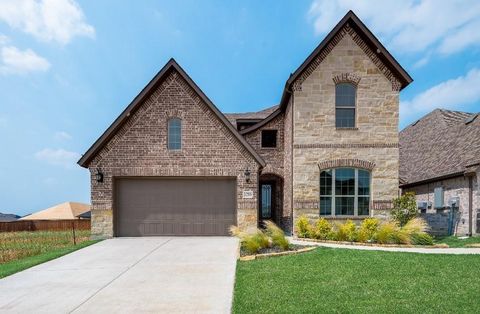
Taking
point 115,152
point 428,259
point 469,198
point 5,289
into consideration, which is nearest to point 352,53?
point 469,198

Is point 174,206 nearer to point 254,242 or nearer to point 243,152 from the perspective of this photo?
point 243,152

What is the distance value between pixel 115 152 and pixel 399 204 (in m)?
12.2

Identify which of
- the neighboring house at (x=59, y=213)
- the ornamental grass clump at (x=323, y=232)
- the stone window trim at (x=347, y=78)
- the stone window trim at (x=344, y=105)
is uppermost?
the stone window trim at (x=347, y=78)

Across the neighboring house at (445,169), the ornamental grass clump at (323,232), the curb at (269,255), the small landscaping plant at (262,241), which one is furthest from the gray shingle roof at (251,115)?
the curb at (269,255)

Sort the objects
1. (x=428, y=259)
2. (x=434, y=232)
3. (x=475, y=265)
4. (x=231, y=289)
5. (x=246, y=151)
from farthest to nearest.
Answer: (x=434, y=232), (x=246, y=151), (x=428, y=259), (x=475, y=265), (x=231, y=289)

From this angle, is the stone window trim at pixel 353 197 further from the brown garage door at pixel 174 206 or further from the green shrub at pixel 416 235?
the brown garage door at pixel 174 206

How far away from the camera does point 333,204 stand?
15102 millimetres

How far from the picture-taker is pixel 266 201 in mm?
19359

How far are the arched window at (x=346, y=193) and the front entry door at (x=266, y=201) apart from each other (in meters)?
4.36

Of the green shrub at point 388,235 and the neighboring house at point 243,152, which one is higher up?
the neighboring house at point 243,152

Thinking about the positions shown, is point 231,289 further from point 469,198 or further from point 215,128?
point 469,198

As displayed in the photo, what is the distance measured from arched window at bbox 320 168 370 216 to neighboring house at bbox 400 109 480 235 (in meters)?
4.32

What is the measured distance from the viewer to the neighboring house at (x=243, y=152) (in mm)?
14383

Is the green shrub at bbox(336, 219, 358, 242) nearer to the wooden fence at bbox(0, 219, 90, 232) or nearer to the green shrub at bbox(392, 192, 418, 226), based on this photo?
the green shrub at bbox(392, 192, 418, 226)
